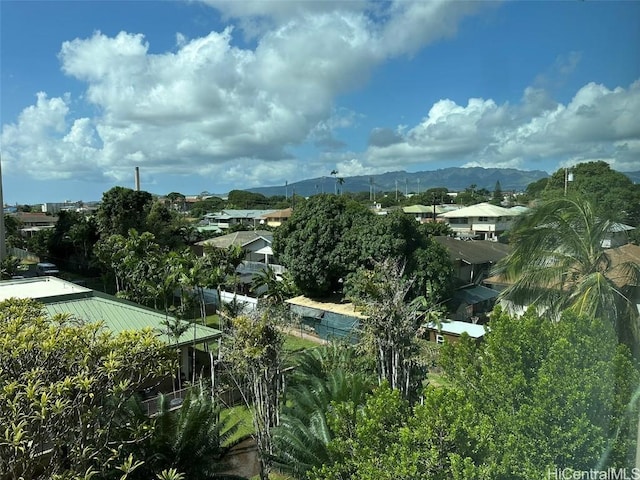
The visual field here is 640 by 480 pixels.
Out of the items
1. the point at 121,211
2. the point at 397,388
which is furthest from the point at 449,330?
the point at 121,211

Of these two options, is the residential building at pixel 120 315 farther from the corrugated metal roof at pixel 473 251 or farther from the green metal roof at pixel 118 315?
the corrugated metal roof at pixel 473 251

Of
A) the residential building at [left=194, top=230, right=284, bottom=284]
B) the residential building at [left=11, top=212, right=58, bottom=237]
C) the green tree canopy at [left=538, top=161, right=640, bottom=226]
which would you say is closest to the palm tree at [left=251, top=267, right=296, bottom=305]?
the residential building at [left=194, top=230, right=284, bottom=284]

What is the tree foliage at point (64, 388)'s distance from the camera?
3.94m

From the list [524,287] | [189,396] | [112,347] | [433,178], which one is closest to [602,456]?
[112,347]

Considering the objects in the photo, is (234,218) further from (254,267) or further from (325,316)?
(325,316)

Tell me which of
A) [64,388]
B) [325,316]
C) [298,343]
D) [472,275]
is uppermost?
[64,388]

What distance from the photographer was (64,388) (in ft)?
13.2

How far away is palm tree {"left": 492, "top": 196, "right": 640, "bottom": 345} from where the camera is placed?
6.64 m

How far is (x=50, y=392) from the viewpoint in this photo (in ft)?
13.3

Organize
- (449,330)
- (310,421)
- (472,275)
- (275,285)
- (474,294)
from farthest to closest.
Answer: (472,275)
(275,285)
(474,294)
(449,330)
(310,421)

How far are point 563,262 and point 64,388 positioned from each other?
23.9 feet

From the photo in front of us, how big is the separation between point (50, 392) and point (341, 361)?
7.59 metres

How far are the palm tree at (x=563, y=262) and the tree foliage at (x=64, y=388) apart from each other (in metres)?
5.71

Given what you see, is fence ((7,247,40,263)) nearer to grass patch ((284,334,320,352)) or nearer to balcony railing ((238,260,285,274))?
balcony railing ((238,260,285,274))
